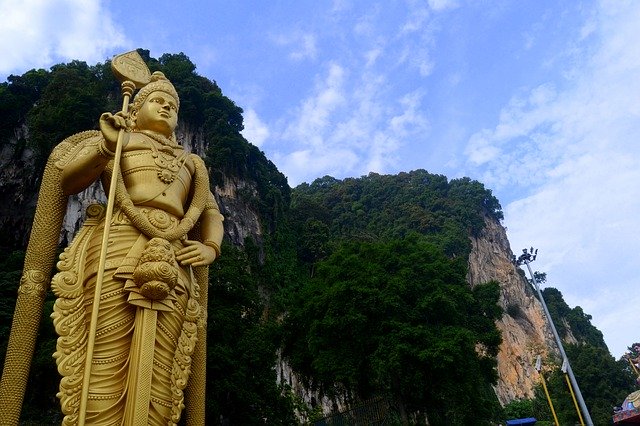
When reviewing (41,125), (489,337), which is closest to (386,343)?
(489,337)

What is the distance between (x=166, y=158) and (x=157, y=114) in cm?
60

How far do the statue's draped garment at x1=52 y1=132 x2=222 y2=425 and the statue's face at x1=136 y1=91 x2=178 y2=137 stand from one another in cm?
43

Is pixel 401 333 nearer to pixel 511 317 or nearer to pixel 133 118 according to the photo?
pixel 133 118

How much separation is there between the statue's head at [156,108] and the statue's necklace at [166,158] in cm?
12

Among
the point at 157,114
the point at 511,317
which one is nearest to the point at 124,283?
the point at 157,114

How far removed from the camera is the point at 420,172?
167ft

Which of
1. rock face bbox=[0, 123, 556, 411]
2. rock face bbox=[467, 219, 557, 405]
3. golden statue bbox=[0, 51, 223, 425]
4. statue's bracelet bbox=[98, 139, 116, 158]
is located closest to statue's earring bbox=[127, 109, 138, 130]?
golden statue bbox=[0, 51, 223, 425]

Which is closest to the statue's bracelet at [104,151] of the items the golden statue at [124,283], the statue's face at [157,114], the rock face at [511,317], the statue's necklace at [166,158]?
the golden statue at [124,283]

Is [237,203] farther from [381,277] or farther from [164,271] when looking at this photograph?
[164,271]

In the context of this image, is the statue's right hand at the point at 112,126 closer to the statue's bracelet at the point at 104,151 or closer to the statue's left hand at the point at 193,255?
the statue's bracelet at the point at 104,151

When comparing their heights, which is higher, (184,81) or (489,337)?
(184,81)

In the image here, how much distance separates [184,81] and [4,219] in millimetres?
12118

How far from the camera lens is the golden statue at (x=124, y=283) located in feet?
12.1

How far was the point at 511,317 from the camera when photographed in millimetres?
45000
